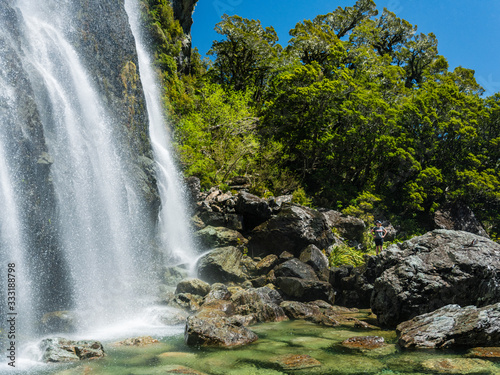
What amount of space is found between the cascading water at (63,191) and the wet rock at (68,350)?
6.93ft

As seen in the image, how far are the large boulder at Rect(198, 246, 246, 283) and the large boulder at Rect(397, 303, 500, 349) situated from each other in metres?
8.87

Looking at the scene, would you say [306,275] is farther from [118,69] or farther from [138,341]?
[118,69]

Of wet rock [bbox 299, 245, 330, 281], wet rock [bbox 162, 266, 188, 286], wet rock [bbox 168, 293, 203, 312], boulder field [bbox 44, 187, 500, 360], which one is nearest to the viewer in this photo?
boulder field [bbox 44, 187, 500, 360]

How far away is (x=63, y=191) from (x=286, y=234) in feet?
37.9

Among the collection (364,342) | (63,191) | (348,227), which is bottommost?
(364,342)

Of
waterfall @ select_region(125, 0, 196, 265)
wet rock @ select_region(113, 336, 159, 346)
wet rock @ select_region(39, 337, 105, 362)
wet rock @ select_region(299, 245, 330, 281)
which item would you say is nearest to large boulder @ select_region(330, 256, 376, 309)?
wet rock @ select_region(299, 245, 330, 281)

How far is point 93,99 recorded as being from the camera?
1612 centimetres

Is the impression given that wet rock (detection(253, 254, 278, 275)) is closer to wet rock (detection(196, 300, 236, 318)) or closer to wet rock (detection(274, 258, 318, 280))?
wet rock (detection(274, 258, 318, 280))

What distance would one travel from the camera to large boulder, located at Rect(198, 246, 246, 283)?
56.1ft

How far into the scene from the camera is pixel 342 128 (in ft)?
113

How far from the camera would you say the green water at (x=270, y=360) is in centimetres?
746

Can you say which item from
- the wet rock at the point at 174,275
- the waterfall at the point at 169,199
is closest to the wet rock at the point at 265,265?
the waterfall at the point at 169,199

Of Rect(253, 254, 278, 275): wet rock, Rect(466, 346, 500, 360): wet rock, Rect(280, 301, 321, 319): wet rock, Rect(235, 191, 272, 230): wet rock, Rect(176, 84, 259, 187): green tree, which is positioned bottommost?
Rect(466, 346, 500, 360): wet rock

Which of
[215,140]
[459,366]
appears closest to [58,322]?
[459,366]
